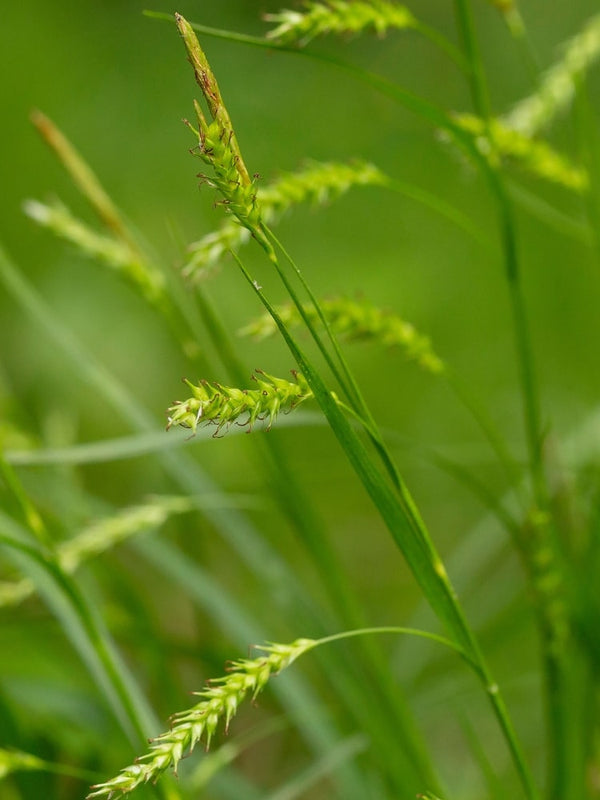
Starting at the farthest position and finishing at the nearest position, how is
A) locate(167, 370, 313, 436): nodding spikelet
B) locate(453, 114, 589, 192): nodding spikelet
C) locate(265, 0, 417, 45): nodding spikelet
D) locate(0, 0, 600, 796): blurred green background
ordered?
locate(0, 0, 600, 796): blurred green background
locate(453, 114, 589, 192): nodding spikelet
locate(265, 0, 417, 45): nodding spikelet
locate(167, 370, 313, 436): nodding spikelet

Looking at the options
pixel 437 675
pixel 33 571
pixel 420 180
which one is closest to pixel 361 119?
pixel 420 180

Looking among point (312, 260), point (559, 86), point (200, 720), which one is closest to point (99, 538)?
point (200, 720)

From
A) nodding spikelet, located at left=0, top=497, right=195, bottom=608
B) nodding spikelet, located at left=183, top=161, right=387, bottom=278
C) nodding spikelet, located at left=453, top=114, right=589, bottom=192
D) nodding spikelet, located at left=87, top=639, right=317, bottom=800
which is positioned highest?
nodding spikelet, located at left=183, top=161, right=387, bottom=278

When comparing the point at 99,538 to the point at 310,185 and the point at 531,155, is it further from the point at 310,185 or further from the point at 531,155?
the point at 531,155

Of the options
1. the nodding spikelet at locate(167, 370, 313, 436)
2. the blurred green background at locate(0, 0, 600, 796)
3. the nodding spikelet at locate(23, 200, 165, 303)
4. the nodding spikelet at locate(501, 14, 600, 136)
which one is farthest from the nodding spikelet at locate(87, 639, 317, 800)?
the blurred green background at locate(0, 0, 600, 796)

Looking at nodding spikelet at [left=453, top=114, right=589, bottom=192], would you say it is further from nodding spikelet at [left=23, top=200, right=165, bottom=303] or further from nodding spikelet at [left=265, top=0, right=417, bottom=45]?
nodding spikelet at [left=23, top=200, right=165, bottom=303]

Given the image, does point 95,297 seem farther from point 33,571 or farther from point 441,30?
point 33,571
